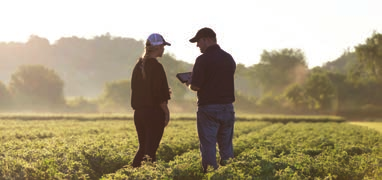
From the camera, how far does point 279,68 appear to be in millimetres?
129125

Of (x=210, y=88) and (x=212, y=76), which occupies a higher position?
(x=212, y=76)

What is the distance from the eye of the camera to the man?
884 centimetres

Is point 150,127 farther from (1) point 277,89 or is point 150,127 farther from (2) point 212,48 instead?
(1) point 277,89

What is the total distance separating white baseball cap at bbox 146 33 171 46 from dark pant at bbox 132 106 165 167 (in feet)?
3.58

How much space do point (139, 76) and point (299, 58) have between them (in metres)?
124

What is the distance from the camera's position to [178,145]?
14438mm

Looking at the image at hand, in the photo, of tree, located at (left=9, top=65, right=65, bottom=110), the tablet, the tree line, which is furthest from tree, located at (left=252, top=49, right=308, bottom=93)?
the tablet

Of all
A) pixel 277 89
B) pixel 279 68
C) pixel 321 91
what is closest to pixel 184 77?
pixel 321 91

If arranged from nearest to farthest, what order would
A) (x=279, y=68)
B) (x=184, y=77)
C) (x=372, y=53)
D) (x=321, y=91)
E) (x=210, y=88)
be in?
(x=210, y=88) → (x=184, y=77) → (x=372, y=53) → (x=321, y=91) → (x=279, y=68)

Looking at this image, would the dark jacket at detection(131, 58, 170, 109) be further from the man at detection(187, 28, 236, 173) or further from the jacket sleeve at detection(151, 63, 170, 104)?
the man at detection(187, 28, 236, 173)

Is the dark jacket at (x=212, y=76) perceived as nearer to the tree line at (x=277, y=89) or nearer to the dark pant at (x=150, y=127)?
the dark pant at (x=150, y=127)

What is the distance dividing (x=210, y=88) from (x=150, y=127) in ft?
3.98

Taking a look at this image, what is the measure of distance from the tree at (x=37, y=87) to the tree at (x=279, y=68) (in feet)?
159

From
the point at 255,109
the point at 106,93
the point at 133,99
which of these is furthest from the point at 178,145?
the point at 106,93
